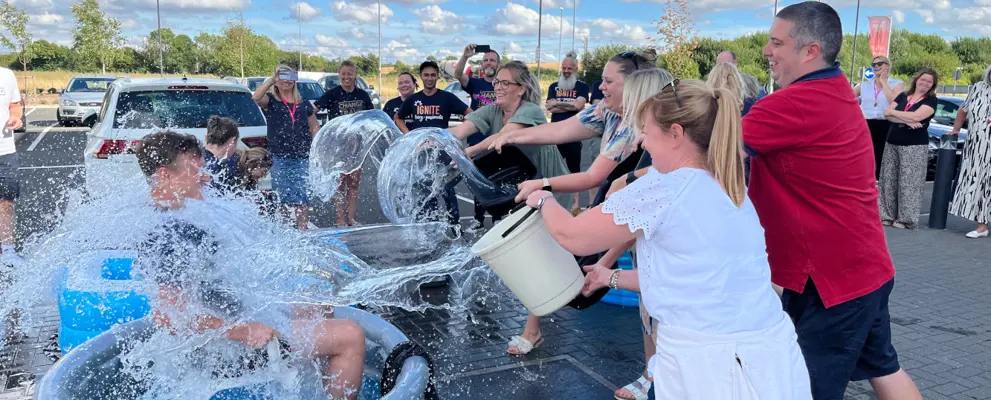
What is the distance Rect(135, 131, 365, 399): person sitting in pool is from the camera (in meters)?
2.93

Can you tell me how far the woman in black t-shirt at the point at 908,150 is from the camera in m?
8.88

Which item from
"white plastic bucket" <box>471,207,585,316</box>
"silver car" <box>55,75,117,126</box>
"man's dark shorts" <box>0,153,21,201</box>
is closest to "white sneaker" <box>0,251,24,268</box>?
"man's dark shorts" <box>0,153,21,201</box>

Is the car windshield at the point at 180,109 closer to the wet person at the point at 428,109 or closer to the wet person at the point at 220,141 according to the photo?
the wet person at the point at 428,109

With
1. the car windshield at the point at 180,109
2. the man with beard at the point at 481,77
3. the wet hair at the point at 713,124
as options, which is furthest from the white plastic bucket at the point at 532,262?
the car windshield at the point at 180,109

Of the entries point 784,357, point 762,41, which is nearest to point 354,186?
point 784,357

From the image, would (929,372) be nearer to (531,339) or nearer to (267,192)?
(531,339)

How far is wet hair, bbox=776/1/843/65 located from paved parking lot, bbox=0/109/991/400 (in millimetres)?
2133

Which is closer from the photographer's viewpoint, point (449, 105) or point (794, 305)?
point (794, 305)

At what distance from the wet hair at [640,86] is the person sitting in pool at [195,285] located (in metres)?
1.65

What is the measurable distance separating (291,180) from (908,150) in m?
7.09

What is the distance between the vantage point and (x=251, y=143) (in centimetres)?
789

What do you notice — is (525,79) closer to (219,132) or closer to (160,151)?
(219,132)

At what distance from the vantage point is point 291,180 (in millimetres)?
7395

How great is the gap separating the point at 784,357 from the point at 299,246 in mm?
2710
